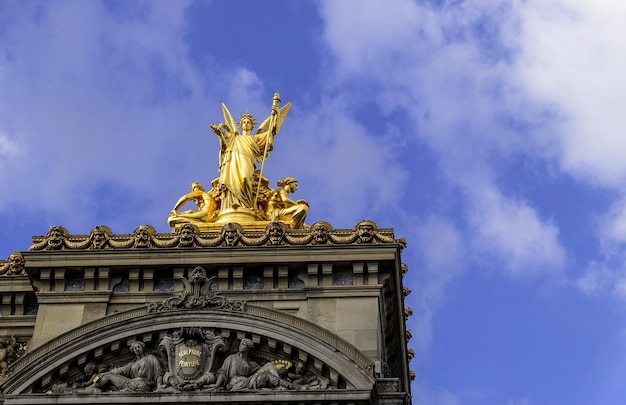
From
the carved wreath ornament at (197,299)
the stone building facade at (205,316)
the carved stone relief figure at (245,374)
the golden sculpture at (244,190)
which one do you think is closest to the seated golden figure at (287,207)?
the golden sculpture at (244,190)

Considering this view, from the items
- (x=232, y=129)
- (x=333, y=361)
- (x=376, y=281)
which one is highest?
(x=232, y=129)

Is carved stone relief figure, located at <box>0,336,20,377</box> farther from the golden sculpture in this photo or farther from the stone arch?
the golden sculpture

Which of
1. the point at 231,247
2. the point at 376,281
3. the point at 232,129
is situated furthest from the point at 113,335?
the point at 232,129

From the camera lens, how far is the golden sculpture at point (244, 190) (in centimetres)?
5212

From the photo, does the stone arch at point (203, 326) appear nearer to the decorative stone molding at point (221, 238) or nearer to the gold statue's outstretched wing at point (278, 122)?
the decorative stone molding at point (221, 238)

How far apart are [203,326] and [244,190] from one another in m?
8.40

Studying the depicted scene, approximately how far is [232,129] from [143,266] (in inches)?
374

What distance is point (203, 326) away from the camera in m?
45.7

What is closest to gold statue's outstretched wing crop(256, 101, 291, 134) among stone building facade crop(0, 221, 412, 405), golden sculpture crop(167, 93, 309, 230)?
golden sculpture crop(167, 93, 309, 230)

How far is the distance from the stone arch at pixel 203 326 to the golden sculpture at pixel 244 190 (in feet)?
19.8

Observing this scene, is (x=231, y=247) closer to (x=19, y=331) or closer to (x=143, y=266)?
(x=143, y=266)

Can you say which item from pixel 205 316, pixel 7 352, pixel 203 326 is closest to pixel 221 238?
pixel 205 316

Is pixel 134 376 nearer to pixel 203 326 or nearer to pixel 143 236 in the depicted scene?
pixel 203 326

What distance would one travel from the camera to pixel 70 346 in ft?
149
